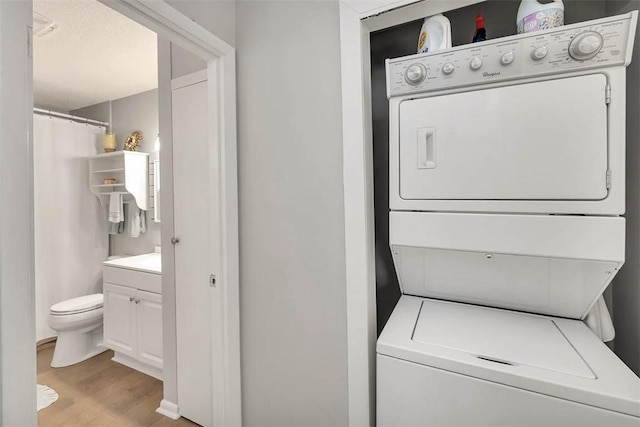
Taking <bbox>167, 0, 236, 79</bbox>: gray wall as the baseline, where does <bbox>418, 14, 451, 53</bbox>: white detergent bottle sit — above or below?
below

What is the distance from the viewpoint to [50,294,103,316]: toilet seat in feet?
8.23

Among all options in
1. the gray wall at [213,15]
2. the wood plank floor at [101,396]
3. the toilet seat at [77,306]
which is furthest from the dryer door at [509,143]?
the toilet seat at [77,306]

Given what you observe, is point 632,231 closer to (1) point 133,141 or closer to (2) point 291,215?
(2) point 291,215

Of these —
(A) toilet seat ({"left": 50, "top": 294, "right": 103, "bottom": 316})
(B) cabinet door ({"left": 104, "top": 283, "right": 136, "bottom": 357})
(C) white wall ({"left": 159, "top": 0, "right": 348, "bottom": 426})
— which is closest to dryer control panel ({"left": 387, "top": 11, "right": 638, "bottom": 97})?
(C) white wall ({"left": 159, "top": 0, "right": 348, "bottom": 426})

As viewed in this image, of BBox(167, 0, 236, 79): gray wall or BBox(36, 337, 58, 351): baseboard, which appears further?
BBox(36, 337, 58, 351): baseboard

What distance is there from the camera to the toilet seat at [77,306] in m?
2.51

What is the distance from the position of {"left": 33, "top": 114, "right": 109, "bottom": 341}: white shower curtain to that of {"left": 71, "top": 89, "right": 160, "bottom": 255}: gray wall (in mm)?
236

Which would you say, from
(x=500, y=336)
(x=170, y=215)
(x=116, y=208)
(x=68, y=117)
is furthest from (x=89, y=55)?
(x=500, y=336)

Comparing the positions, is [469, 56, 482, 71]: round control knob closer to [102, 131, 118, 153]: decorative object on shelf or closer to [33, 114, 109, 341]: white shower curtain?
[102, 131, 118, 153]: decorative object on shelf

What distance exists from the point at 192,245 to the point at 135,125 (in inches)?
87.3

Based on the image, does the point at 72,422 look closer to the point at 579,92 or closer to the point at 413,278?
the point at 413,278

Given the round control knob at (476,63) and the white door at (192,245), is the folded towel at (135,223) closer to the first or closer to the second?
the white door at (192,245)

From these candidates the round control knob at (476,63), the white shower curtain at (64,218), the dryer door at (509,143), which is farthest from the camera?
the white shower curtain at (64,218)

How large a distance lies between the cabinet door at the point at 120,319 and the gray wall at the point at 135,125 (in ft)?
2.27
